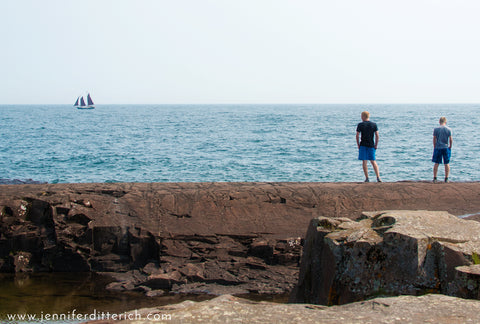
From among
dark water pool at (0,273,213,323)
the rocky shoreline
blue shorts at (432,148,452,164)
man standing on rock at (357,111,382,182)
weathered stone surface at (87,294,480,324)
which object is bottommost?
dark water pool at (0,273,213,323)

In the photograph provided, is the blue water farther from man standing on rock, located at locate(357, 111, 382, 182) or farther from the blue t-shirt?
man standing on rock, located at locate(357, 111, 382, 182)

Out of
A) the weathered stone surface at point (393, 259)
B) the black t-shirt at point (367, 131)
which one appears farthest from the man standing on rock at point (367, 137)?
the weathered stone surface at point (393, 259)

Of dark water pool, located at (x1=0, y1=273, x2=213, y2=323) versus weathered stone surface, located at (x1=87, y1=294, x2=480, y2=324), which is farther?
dark water pool, located at (x1=0, y1=273, x2=213, y2=323)

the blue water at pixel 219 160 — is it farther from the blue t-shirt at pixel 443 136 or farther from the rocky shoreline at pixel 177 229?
the rocky shoreline at pixel 177 229

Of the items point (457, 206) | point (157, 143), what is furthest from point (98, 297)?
point (157, 143)

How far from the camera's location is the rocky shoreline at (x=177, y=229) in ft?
22.2

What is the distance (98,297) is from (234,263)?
6.29 feet

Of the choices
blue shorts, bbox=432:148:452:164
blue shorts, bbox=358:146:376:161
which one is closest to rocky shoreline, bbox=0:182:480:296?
blue shorts, bbox=358:146:376:161

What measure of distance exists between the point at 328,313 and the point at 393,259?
1.27 m

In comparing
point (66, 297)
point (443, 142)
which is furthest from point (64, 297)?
point (443, 142)

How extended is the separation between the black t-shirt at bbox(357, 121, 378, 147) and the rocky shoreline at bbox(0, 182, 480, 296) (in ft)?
4.14

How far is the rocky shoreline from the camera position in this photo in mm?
6754

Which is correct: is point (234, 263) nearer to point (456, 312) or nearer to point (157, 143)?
point (456, 312)

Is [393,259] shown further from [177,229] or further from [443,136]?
[443,136]
